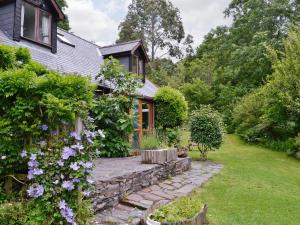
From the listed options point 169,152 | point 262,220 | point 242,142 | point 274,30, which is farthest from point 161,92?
point 274,30

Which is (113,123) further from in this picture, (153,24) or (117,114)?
(153,24)

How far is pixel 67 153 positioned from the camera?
347 centimetres

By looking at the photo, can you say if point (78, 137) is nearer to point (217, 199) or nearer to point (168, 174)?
point (217, 199)

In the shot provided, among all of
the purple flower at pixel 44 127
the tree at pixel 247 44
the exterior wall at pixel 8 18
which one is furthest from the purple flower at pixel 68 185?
the tree at pixel 247 44

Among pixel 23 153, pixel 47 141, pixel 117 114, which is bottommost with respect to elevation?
pixel 23 153

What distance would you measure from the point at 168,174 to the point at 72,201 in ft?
14.6

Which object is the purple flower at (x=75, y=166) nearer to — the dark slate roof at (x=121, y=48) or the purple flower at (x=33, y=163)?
the purple flower at (x=33, y=163)

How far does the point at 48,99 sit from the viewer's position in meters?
3.54

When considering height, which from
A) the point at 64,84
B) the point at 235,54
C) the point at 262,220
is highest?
the point at 235,54

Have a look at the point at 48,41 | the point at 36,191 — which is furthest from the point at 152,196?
the point at 48,41

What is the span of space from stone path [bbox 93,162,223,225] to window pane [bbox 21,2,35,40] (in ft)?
22.0

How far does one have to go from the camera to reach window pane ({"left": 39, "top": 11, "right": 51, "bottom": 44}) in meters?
9.95

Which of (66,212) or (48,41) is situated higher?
(48,41)

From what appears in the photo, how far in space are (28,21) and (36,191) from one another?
7822 mm
